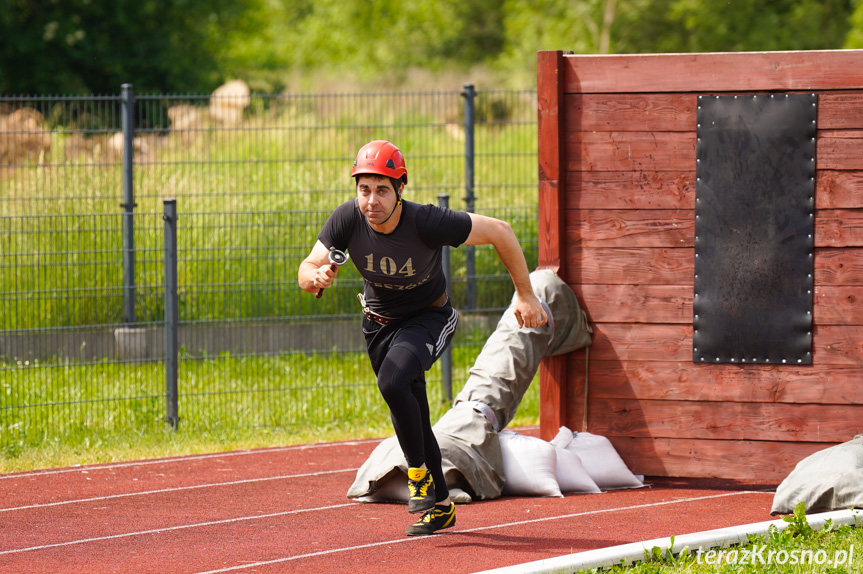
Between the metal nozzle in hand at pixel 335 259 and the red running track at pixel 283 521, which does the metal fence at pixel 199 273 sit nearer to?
the red running track at pixel 283 521

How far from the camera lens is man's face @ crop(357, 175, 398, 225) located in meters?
5.75

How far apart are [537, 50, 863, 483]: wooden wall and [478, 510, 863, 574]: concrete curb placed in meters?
1.38

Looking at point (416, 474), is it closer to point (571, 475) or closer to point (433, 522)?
point (433, 522)

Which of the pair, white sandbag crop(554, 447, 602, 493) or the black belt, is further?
white sandbag crop(554, 447, 602, 493)

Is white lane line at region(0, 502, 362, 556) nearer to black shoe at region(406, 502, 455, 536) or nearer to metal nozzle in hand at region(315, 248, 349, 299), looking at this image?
black shoe at region(406, 502, 455, 536)

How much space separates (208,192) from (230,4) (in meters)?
22.8

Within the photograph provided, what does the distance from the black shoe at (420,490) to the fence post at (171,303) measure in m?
3.88

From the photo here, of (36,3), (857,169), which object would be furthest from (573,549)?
(36,3)

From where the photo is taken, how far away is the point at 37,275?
9273 mm

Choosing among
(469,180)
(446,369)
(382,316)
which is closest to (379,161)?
(382,316)

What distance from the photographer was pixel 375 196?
5750 millimetres

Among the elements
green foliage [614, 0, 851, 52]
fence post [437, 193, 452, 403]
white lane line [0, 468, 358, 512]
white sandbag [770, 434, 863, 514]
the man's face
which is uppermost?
green foliage [614, 0, 851, 52]

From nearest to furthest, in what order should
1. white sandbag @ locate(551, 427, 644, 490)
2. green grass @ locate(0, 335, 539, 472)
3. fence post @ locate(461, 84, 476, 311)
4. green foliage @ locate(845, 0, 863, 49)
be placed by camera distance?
white sandbag @ locate(551, 427, 644, 490), green grass @ locate(0, 335, 539, 472), fence post @ locate(461, 84, 476, 311), green foliage @ locate(845, 0, 863, 49)

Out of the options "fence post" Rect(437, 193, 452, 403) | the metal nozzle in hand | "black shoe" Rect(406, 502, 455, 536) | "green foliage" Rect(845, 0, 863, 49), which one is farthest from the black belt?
"green foliage" Rect(845, 0, 863, 49)
